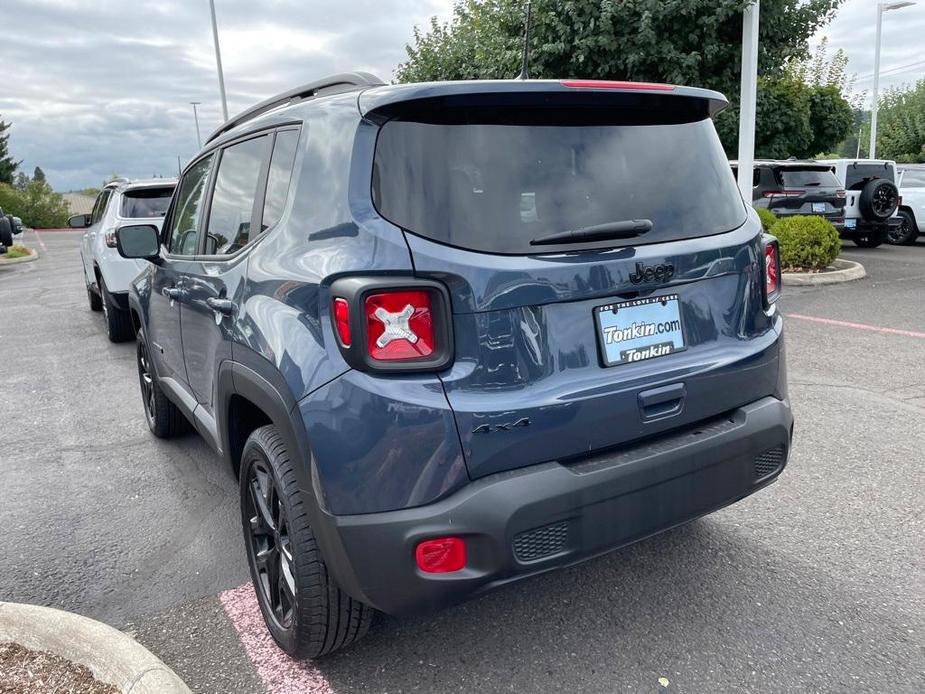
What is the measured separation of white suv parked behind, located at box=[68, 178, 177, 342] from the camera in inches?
307

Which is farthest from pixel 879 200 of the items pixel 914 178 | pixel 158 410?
pixel 158 410

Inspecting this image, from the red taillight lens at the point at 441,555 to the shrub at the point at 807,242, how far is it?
386 inches

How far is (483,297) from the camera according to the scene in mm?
2074

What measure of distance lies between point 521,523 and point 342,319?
2.38ft

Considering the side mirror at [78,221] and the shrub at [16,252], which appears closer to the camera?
the side mirror at [78,221]

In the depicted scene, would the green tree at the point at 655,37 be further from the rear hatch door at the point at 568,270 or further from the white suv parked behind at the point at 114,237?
the rear hatch door at the point at 568,270

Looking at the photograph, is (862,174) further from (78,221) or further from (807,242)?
(78,221)

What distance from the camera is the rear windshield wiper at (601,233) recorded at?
2.21 meters

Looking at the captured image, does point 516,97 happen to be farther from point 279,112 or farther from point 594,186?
point 279,112

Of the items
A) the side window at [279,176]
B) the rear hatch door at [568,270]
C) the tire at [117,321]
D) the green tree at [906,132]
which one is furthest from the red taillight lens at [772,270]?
the green tree at [906,132]

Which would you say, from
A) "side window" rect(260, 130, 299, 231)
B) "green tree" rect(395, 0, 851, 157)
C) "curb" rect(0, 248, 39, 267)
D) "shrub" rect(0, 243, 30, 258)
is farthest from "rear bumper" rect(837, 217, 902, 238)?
"shrub" rect(0, 243, 30, 258)

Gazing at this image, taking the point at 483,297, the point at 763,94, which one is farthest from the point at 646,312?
the point at 763,94

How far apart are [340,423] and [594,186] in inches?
41.3

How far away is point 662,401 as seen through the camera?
91.0 inches
